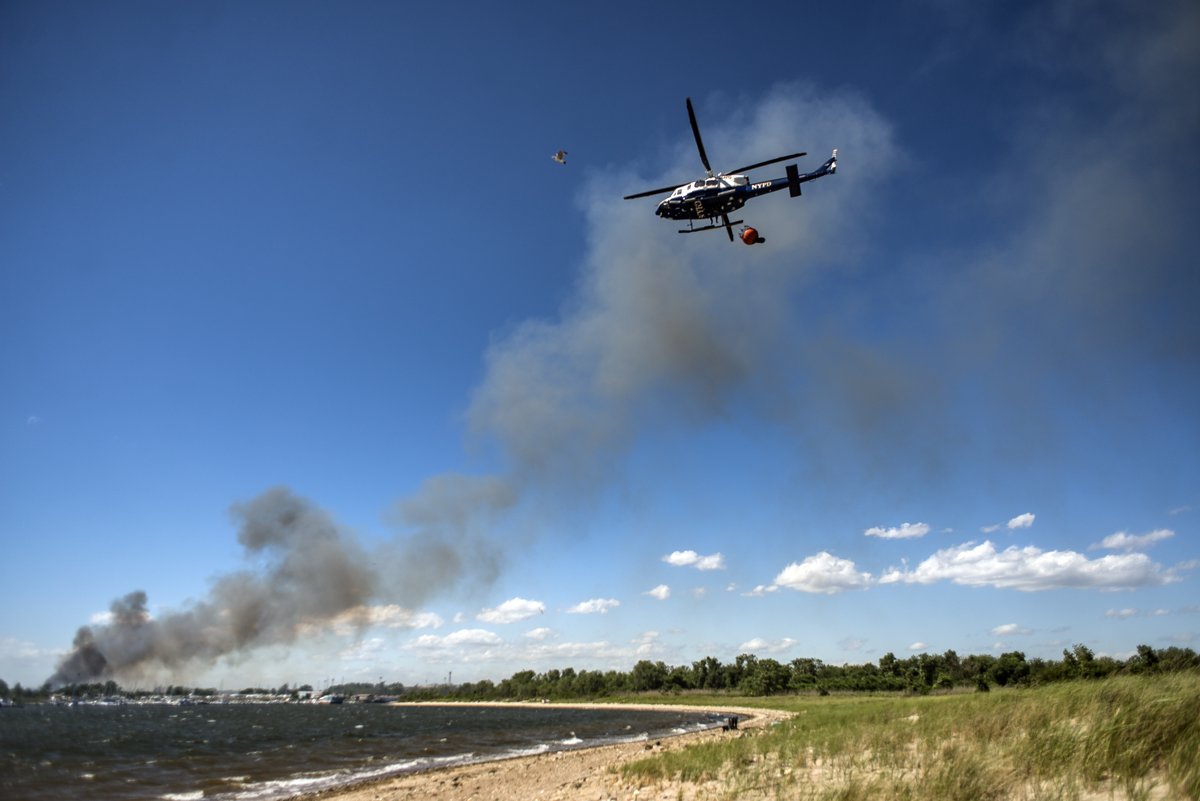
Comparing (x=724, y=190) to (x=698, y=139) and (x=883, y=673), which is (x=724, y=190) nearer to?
(x=698, y=139)

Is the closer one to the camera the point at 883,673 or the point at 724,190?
the point at 724,190

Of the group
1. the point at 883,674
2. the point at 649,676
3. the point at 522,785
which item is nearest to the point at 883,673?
the point at 883,674

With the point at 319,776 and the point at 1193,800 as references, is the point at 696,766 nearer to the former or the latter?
the point at 1193,800

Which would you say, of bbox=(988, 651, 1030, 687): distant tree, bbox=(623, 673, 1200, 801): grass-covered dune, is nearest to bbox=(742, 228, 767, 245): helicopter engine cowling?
bbox=(623, 673, 1200, 801): grass-covered dune

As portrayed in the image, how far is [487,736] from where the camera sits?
6109 cm

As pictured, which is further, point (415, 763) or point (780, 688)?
point (780, 688)

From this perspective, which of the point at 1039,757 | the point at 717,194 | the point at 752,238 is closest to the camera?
the point at 1039,757

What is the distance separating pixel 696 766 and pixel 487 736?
4920cm

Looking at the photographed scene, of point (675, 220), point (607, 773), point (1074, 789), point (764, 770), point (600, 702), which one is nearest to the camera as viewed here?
point (1074, 789)

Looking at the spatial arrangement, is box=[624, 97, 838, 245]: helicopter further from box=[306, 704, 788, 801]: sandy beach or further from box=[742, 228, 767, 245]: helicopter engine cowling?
box=[306, 704, 788, 801]: sandy beach

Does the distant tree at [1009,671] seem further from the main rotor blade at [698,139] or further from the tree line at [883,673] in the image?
the main rotor blade at [698,139]

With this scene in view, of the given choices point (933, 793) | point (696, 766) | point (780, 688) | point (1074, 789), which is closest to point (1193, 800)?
point (1074, 789)

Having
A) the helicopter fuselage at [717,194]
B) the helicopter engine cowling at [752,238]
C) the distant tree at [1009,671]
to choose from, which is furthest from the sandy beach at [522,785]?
the distant tree at [1009,671]

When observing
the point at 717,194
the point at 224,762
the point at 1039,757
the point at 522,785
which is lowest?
the point at 224,762
